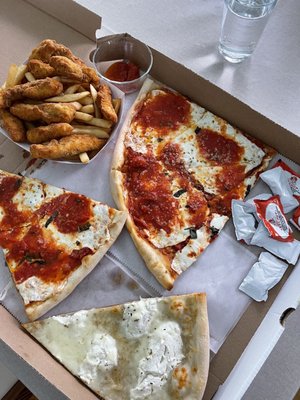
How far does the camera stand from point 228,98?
218 centimetres

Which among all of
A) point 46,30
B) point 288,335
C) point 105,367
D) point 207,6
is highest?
point 207,6

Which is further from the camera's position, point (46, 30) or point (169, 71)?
point (46, 30)

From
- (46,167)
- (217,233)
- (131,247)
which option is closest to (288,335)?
(217,233)

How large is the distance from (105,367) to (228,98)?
125 centimetres

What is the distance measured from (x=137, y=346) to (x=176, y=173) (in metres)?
0.78

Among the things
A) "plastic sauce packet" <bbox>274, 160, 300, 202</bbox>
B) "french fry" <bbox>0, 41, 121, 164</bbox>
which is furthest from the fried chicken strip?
"plastic sauce packet" <bbox>274, 160, 300, 202</bbox>

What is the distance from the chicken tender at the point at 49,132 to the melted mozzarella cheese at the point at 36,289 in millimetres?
601

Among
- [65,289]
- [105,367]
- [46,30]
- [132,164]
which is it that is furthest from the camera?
[46,30]

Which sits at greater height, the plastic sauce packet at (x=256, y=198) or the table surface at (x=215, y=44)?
the table surface at (x=215, y=44)

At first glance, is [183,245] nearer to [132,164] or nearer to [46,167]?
[132,164]

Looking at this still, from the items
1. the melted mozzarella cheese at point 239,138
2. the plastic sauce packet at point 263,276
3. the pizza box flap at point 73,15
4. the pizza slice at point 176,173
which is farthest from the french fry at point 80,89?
the plastic sauce packet at point 263,276

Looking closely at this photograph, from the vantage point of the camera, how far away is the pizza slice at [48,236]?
1.94 metres

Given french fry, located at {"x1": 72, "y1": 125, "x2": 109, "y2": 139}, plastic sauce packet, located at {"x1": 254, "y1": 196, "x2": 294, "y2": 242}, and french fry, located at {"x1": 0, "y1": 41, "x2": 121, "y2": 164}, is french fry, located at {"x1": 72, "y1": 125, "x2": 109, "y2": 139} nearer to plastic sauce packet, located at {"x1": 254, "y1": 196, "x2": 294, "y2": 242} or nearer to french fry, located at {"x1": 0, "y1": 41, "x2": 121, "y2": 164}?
french fry, located at {"x1": 0, "y1": 41, "x2": 121, "y2": 164}

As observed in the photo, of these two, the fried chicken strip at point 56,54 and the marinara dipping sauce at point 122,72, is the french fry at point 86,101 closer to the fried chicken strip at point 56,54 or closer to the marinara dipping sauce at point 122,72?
the fried chicken strip at point 56,54
